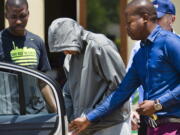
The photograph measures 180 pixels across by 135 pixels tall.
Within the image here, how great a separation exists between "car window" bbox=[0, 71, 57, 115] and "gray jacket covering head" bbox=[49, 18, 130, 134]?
50 centimetres

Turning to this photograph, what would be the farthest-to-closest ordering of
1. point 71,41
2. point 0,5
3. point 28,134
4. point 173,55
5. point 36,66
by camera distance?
point 0,5, point 36,66, point 71,41, point 28,134, point 173,55

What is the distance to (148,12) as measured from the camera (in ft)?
13.2

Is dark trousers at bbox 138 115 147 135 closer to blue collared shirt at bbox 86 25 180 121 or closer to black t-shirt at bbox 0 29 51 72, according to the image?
blue collared shirt at bbox 86 25 180 121

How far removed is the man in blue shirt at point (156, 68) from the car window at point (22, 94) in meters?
0.65

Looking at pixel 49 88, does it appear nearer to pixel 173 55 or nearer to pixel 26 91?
pixel 26 91

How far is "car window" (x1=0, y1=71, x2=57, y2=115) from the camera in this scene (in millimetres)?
4227

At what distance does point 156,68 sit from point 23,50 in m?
1.59

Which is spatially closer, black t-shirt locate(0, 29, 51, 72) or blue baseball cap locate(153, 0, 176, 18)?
blue baseball cap locate(153, 0, 176, 18)

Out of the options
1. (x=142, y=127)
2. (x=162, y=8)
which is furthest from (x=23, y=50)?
(x=142, y=127)


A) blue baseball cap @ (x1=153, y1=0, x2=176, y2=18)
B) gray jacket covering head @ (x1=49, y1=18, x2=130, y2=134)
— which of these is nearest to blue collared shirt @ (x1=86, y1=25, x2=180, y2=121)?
gray jacket covering head @ (x1=49, y1=18, x2=130, y2=134)

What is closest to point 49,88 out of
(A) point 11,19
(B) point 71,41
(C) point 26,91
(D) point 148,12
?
(C) point 26,91

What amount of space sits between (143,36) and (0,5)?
5224 millimetres

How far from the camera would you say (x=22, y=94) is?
425 centimetres

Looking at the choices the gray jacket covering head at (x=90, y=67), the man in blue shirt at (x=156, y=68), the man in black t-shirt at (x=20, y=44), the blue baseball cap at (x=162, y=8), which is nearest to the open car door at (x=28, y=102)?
the gray jacket covering head at (x=90, y=67)
